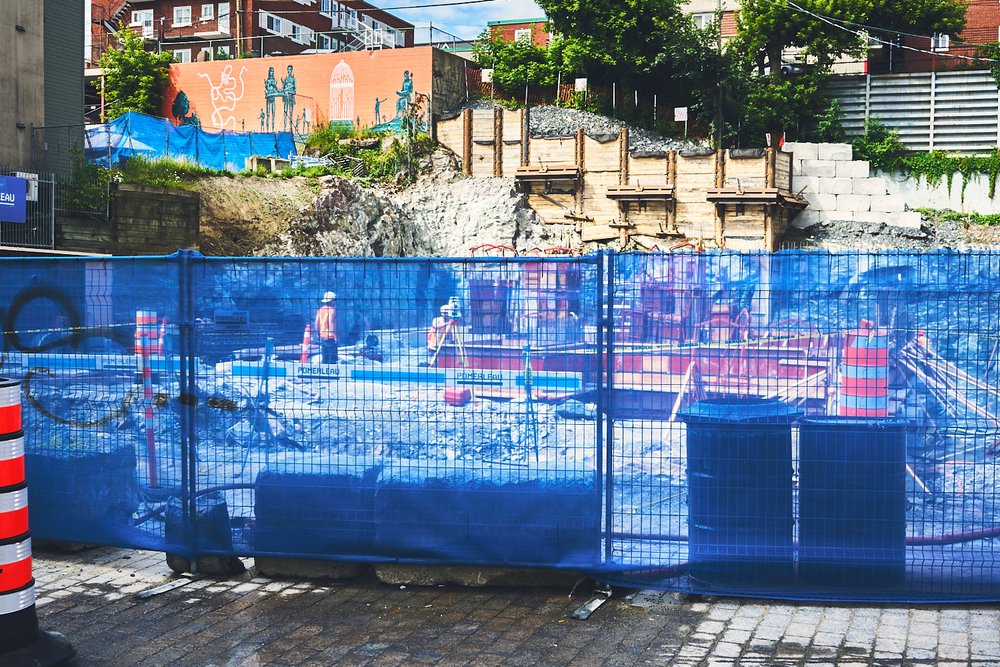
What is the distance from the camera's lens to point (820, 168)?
4328 cm

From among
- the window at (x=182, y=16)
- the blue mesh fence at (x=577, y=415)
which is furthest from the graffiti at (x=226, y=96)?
the blue mesh fence at (x=577, y=415)

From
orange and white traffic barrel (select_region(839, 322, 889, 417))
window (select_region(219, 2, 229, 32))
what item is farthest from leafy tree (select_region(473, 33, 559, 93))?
orange and white traffic barrel (select_region(839, 322, 889, 417))

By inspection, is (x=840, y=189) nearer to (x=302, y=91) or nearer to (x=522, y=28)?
(x=302, y=91)

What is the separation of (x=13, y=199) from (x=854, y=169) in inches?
1287

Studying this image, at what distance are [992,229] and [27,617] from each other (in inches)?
1687

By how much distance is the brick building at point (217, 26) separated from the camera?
59.4m

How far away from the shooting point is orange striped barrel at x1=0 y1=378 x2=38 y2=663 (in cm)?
497

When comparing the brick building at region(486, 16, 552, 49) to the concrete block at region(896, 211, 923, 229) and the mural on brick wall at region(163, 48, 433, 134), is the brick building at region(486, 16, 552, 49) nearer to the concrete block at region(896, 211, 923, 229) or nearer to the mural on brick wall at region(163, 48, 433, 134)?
the mural on brick wall at region(163, 48, 433, 134)

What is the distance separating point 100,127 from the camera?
128 feet

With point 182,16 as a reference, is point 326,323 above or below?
below

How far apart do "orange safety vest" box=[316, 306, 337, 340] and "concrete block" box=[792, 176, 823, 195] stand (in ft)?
131

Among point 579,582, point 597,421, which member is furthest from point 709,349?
point 579,582

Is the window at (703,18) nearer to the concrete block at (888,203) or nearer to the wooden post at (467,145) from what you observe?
the wooden post at (467,145)

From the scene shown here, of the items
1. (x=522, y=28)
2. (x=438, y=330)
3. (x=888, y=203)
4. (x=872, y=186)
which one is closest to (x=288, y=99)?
(x=522, y=28)
